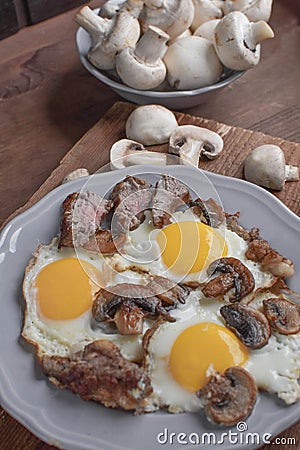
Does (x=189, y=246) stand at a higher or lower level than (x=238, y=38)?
lower

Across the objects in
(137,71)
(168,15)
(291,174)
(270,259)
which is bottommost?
(291,174)

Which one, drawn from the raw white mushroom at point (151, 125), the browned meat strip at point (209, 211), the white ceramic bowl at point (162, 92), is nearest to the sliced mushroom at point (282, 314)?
the browned meat strip at point (209, 211)

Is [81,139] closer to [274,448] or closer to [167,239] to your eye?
[167,239]

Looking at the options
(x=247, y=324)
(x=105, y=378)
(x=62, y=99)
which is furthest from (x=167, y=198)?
(x=62, y=99)

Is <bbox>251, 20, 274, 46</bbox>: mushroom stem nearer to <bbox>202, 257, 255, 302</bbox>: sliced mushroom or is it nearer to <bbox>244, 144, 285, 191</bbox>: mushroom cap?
<bbox>244, 144, 285, 191</bbox>: mushroom cap

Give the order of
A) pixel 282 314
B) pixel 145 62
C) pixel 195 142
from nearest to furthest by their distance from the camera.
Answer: pixel 282 314 < pixel 195 142 < pixel 145 62

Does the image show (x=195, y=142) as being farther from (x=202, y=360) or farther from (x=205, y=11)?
(x=202, y=360)

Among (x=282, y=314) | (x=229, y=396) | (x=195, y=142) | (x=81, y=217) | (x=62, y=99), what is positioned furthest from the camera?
(x=62, y=99)
